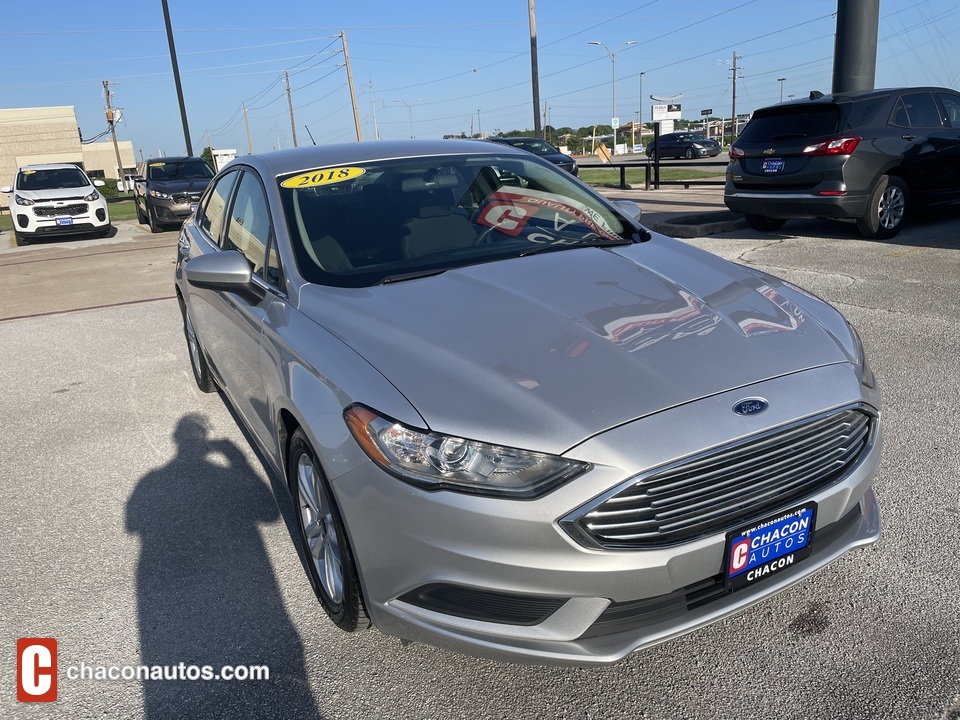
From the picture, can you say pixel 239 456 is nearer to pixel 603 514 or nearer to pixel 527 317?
pixel 527 317

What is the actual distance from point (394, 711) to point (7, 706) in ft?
4.07

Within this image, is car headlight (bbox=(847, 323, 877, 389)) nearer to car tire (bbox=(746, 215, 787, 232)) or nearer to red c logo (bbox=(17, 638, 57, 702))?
red c logo (bbox=(17, 638, 57, 702))

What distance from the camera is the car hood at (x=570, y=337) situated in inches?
85.4

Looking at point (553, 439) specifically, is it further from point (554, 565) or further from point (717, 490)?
point (717, 490)

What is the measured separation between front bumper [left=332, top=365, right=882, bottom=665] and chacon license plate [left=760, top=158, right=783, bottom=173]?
7800 mm

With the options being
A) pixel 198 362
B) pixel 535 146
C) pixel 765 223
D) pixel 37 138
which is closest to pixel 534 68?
pixel 535 146

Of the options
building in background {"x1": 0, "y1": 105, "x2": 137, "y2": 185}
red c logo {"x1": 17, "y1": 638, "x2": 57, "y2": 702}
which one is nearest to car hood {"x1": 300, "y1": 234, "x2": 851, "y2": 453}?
red c logo {"x1": 17, "y1": 638, "x2": 57, "y2": 702}

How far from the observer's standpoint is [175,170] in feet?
57.9

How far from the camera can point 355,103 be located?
46875 millimetres

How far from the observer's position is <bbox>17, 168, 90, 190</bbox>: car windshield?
54.1 ft

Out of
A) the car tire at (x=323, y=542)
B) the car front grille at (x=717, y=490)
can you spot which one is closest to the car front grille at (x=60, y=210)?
the car tire at (x=323, y=542)

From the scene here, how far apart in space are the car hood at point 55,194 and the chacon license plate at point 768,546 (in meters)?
16.9

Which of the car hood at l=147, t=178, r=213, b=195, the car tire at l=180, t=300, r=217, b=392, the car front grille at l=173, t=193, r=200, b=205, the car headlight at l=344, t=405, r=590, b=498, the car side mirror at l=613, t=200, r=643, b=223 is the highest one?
the car hood at l=147, t=178, r=213, b=195

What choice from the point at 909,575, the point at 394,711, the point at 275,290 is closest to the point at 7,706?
the point at 394,711
